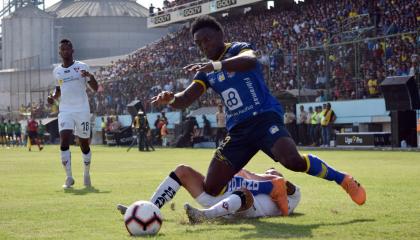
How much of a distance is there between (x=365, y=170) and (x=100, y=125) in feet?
123

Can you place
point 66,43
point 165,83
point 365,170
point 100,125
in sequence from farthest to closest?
point 100,125
point 165,83
point 365,170
point 66,43

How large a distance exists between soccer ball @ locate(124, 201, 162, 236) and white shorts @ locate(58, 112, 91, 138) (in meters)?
7.68

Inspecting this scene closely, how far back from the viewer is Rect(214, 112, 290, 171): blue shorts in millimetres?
8547

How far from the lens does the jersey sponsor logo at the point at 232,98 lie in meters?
8.66

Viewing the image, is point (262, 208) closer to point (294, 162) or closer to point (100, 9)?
point (294, 162)

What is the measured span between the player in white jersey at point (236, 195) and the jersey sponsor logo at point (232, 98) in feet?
2.69

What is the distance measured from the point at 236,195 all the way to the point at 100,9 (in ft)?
278

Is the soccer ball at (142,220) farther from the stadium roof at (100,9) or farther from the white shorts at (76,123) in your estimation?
the stadium roof at (100,9)

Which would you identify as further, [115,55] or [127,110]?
[115,55]

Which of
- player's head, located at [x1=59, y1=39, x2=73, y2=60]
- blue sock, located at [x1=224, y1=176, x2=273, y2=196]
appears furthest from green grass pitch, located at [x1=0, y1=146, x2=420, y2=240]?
player's head, located at [x1=59, y1=39, x2=73, y2=60]

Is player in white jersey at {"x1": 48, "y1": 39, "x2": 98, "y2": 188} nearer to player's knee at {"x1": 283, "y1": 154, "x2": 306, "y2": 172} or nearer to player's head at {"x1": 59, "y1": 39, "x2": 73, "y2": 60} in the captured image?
player's head at {"x1": 59, "y1": 39, "x2": 73, "y2": 60}

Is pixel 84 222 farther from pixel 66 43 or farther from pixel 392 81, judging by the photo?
pixel 392 81

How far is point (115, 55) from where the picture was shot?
8925cm

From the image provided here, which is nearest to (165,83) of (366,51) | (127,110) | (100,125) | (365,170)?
(127,110)
